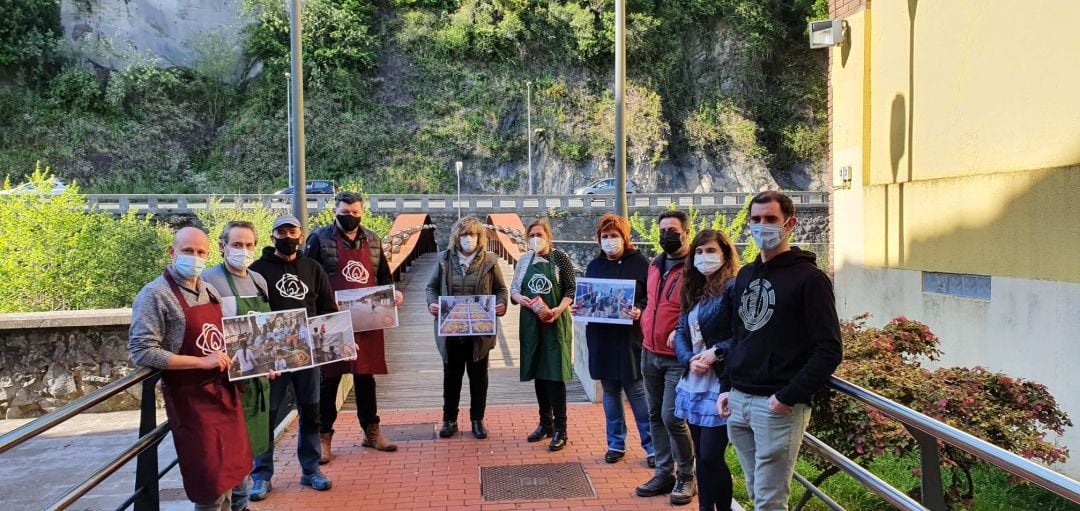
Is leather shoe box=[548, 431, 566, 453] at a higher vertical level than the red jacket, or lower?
A: lower

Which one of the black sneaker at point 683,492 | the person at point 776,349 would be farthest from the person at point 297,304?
the person at point 776,349

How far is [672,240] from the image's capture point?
4449 millimetres

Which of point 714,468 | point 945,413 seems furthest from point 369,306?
point 945,413

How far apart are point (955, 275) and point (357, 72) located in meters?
50.4

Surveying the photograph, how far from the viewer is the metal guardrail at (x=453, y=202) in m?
38.8

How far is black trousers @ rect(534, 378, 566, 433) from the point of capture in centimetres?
589

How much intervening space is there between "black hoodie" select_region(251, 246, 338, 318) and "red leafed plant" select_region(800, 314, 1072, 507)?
11.0ft

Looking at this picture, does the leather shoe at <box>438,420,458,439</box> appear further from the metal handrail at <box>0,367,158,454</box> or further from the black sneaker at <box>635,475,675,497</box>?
the metal handrail at <box>0,367,158,454</box>

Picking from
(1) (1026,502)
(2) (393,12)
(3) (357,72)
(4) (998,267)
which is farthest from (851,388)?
(2) (393,12)

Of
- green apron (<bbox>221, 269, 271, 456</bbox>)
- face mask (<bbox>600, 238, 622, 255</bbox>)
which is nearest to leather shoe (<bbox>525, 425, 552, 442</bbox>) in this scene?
face mask (<bbox>600, 238, 622, 255</bbox>)

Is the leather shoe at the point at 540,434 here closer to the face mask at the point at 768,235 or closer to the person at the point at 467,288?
the person at the point at 467,288

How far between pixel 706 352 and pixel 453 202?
36789mm

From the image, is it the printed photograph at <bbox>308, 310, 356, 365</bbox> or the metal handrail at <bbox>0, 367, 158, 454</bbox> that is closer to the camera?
the metal handrail at <bbox>0, 367, 158, 454</bbox>

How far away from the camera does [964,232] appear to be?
22.9 feet
